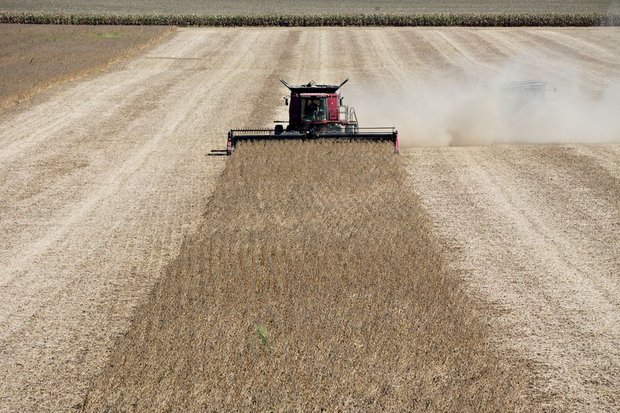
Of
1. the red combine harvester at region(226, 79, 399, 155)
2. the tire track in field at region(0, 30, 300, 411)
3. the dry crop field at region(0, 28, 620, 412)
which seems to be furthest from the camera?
the red combine harvester at region(226, 79, 399, 155)

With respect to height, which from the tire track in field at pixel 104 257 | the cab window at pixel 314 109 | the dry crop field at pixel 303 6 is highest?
the cab window at pixel 314 109

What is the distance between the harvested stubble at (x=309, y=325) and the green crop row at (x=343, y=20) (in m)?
54.2

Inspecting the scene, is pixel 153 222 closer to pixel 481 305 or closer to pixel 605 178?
pixel 481 305

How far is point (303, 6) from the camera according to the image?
3492 inches

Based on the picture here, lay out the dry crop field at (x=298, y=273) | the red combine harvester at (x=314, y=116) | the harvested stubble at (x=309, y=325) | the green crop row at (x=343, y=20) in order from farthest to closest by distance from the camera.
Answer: the green crop row at (x=343, y=20) → the red combine harvester at (x=314, y=116) → the dry crop field at (x=298, y=273) → the harvested stubble at (x=309, y=325)

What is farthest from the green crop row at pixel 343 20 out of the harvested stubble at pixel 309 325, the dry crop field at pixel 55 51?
the harvested stubble at pixel 309 325

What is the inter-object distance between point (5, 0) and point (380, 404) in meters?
91.7

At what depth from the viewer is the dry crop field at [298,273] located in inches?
476

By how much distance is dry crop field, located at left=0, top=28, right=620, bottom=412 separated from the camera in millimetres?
12086

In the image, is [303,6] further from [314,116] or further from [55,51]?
[314,116]

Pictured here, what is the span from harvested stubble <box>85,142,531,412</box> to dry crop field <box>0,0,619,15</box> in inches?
2451

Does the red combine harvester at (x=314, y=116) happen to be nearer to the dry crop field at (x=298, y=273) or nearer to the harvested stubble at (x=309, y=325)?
the dry crop field at (x=298, y=273)

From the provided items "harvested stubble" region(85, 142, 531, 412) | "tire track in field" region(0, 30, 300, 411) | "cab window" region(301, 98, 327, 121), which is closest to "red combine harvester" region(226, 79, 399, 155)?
"cab window" region(301, 98, 327, 121)

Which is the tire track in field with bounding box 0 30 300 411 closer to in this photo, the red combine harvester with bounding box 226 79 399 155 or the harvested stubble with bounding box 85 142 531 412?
the harvested stubble with bounding box 85 142 531 412
